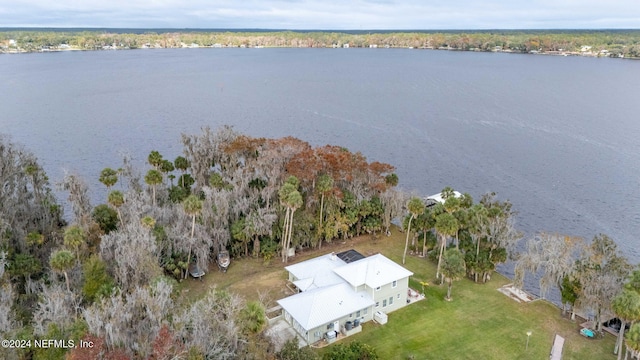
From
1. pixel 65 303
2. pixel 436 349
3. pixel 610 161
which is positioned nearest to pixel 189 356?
pixel 65 303

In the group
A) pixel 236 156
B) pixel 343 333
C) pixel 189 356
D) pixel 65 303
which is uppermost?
pixel 236 156

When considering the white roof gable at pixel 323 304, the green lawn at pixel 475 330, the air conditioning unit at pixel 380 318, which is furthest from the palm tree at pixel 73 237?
the air conditioning unit at pixel 380 318

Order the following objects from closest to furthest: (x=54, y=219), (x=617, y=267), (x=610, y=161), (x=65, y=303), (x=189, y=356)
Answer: (x=189, y=356), (x=65, y=303), (x=617, y=267), (x=54, y=219), (x=610, y=161)

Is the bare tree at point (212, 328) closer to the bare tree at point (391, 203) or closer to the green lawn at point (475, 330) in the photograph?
the green lawn at point (475, 330)

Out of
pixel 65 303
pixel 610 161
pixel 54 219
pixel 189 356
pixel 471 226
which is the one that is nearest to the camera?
pixel 189 356

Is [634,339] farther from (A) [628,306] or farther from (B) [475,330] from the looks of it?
(B) [475,330]

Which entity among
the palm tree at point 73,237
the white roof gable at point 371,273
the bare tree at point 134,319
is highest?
the palm tree at point 73,237

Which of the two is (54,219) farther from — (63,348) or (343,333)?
(343,333)

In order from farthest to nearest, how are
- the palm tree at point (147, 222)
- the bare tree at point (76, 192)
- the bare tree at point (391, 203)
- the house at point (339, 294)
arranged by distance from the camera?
the bare tree at point (391, 203), the bare tree at point (76, 192), the palm tree at point (147, 222), the house at point (339, 294)
